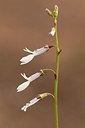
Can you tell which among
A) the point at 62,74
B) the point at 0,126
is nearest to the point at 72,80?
the point at 62,74

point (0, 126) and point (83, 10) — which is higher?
point (83, 10)

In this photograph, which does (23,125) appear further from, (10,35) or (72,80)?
(10,35)

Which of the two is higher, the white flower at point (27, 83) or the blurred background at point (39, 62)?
the blurred background at point (39, 62)

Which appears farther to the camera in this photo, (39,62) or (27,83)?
(39,62)

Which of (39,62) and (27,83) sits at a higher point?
(39,62)

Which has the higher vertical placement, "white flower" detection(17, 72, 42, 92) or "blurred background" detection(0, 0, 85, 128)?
"blurred background" detection(0, 0, 85, 128)

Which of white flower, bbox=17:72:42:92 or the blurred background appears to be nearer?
white flower, bbox=17:72:42:92

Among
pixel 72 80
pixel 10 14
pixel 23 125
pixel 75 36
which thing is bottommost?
pixel 23 125

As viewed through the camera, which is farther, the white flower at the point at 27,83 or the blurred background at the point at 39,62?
the blurred background at the point at 39,62
